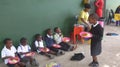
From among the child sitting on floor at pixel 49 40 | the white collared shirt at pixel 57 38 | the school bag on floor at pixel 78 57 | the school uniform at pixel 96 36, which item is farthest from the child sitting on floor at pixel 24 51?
the school uniform at pixel 96 36

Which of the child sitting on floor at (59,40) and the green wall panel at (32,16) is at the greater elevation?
the green wall panel at (32,16)

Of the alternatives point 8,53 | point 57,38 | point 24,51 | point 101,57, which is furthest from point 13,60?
point 101,57

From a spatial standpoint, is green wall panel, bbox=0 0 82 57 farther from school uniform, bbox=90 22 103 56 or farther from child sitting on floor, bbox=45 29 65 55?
school uniform, bbox=90 22 103 56

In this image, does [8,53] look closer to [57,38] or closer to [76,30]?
[57,38]

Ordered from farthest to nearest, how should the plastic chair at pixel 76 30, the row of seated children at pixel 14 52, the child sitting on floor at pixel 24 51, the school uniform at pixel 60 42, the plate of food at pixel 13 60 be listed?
the plastic chair at pixel 76 30 < the school uniform at pixel 60 42 < the child sitting on floor at pixel 24 51 < the row of seated children at pixel 14 52 < the plate of food at pixel 13 60

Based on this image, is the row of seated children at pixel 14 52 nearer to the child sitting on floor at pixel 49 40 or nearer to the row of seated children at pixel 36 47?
the row of seated children at pixel 36 47

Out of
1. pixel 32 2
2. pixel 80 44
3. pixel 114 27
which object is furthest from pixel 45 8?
pixel 114 27

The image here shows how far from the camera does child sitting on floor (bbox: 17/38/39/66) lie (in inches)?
229

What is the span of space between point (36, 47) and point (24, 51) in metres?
0.63

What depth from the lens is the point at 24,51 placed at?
6.04 meters

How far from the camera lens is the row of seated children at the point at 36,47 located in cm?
567

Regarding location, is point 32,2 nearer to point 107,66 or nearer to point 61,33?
point 61,33

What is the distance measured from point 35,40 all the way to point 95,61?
1.70m

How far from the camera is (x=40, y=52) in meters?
6.60
